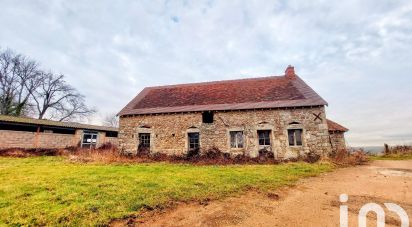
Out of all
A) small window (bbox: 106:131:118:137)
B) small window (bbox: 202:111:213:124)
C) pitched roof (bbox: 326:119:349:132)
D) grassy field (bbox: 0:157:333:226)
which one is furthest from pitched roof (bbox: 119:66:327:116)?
small window (bbox: 106:131:118:137)

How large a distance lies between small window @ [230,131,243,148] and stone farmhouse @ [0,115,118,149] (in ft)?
53.6

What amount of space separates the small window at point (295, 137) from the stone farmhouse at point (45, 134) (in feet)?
65.1

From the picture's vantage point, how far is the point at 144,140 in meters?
15.9

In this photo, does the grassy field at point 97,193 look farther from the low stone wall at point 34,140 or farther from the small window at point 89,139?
the small window at point 89,139

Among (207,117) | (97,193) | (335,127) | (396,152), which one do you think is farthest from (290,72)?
(97,193)

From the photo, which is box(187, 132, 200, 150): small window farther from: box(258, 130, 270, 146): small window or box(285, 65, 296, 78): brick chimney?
box(285, 65, 296, 78): brick chimney

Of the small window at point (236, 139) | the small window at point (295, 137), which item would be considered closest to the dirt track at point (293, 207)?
the small window at point (295, 137)

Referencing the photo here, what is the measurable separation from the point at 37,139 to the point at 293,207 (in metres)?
21.5

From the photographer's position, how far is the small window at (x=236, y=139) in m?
14.3

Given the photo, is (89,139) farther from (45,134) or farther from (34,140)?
(34,140)

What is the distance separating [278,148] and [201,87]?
330 inches

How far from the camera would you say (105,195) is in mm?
5547

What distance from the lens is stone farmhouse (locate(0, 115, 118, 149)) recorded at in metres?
16.8

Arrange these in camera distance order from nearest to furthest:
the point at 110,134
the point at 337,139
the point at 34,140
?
the point at 337,139 → the point at 34,140 → the point at 110,134
